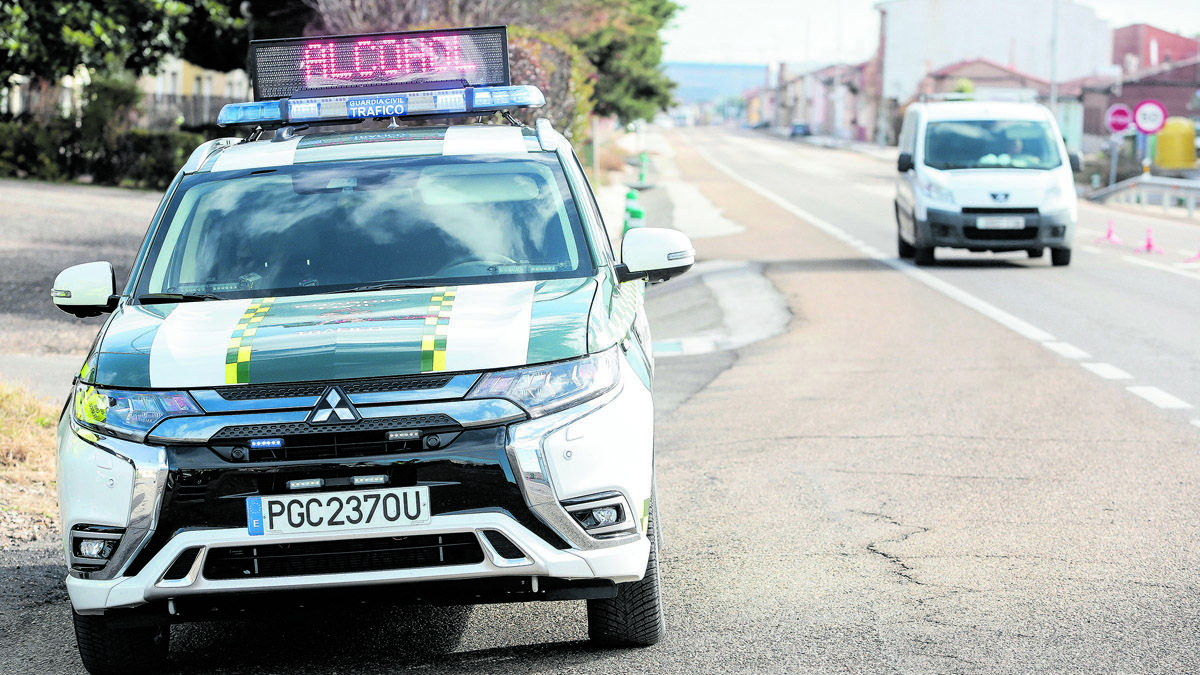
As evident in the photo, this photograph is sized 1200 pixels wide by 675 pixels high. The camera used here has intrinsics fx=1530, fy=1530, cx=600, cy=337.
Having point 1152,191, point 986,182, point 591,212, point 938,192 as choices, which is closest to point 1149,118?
point 1152,191

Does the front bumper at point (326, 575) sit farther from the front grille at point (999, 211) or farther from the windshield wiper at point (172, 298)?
the front grille at point (999, 211)

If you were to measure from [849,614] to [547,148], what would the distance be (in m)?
2.11

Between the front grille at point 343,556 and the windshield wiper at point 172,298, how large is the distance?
46.2 inches

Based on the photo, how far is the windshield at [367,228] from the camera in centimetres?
534

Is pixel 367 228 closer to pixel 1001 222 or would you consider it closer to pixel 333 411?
pixel 333 411

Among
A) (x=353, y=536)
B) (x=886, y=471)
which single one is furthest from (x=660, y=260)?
(x=886, y=471)

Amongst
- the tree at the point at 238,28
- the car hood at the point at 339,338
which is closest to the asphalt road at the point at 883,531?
the car hood at the point at 339,338

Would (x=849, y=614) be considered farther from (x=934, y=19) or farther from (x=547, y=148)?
(x=934, y=19)

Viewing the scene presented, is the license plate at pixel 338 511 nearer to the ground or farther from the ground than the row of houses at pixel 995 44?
nearer to the ground

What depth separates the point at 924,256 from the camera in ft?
66.0

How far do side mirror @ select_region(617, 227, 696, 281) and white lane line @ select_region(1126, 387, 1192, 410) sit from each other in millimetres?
4926

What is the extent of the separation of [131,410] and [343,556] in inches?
29.5

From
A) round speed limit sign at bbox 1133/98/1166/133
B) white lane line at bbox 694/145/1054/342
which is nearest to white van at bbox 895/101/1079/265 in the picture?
white lane line at bbox 694/145/1054/342

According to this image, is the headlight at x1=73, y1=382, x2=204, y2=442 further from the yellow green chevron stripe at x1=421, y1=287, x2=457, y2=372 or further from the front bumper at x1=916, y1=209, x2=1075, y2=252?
the front bumper at x1=916, y1=209, x2=1075, y2=252
